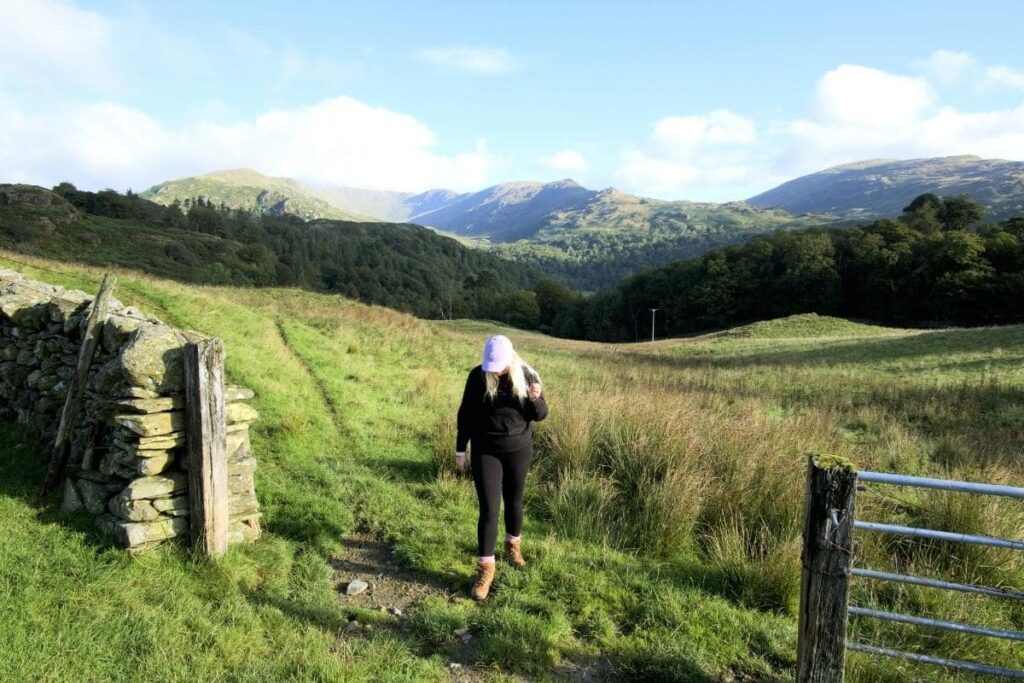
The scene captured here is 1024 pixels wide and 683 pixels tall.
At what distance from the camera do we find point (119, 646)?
3768 millimetres

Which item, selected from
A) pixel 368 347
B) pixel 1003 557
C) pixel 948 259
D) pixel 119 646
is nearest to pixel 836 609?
pixel 1003 557

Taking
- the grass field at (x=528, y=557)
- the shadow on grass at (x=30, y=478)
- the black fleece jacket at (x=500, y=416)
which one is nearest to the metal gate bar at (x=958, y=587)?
the grass field at (x=528, y=557)

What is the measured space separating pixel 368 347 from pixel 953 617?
44.8 feet

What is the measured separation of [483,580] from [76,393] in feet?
15.8

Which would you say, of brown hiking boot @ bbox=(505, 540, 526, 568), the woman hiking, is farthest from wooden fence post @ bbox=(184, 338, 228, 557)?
brown hiking boot @ bbox=(505, 540, 526, 568)

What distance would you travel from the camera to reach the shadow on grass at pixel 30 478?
16.8 feet

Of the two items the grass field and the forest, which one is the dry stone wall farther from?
the forest

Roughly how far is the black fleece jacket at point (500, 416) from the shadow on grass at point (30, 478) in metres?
3.33

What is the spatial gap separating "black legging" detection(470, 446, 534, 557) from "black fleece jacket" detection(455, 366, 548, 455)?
0.09 metres

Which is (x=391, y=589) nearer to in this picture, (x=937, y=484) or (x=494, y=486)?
(x=494, y=486)

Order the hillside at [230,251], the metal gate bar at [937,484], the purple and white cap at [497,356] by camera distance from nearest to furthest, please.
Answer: the metal gate bar at [937,484], the purple and white cap at [497,356], the hillside at [230,251]

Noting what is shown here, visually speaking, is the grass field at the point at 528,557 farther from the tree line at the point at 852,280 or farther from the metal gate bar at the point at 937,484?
the tree line at the point at 852,280

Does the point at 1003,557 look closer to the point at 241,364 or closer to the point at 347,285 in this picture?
the point at 241,364

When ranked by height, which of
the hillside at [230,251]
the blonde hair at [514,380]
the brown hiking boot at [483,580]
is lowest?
the brown hiking boot at [483,580]
